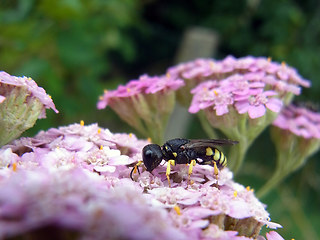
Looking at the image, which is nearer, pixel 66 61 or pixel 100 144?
pixel 100 144

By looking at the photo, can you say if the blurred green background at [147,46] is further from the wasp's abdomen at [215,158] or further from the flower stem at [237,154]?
the wasp's abdomen at [215,158]

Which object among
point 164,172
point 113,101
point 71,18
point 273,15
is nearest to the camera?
point 164,172

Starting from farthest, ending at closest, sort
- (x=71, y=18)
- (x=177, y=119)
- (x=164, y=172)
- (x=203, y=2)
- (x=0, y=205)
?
(x=203, y=2), (x=177, y=119), (x=71, y=18), (x=164, y=172), (x=0, y=205)

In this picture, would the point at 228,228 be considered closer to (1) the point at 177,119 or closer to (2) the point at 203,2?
(1) the point at 177,119

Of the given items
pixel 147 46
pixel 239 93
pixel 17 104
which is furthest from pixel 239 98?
pixel 147 46

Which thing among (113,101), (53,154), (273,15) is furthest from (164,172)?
(273,15)

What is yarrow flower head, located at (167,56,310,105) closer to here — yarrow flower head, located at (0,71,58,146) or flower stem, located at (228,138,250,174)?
flower stem, located at (228,138,250,174)
